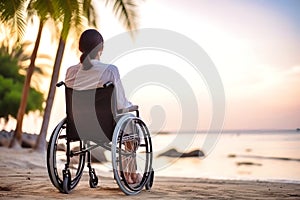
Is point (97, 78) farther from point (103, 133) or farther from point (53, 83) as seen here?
point (53, 83)

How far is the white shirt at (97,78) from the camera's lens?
468 cm

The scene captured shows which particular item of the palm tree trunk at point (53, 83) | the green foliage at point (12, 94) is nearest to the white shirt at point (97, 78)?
the palm tree trunk at point (53, 83)

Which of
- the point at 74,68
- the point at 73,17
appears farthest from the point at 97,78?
the point at 73,17

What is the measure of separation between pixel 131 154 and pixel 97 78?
2.24 ft

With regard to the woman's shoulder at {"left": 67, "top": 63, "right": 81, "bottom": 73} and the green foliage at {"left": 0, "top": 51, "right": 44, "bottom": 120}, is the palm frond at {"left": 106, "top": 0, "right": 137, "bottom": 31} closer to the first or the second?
the woman's shoulder at {"left": 67, "top": 63, "right": 81, "bottom": 73}

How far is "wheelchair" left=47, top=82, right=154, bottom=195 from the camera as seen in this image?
4629mm

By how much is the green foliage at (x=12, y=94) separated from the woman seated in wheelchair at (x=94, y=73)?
2508 centimetres

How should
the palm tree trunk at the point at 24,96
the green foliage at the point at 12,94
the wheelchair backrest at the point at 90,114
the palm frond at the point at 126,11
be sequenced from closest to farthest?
1. the wheelchair backrest at the point at 90,114
2. the palm frond at the point at 126,11
3. the palm tree trunk at the point at 24,96
4. the green foliage at the point at 12,94

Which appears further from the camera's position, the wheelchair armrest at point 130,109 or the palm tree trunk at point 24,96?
the palm tree trunk at point 24,96

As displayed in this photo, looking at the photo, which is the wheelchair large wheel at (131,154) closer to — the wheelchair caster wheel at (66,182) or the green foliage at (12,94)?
the wheelchair caster wheel at (66,182)

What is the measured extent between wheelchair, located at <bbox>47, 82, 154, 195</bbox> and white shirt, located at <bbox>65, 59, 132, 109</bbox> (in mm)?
43

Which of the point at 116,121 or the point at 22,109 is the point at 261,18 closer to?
the point at 22,109

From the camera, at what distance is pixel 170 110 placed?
508cm

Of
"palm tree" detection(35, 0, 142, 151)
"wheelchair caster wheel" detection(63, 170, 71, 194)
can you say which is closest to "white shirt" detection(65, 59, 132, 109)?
"wheelchair caster wheel" detection(63, 170, 71, 194)
